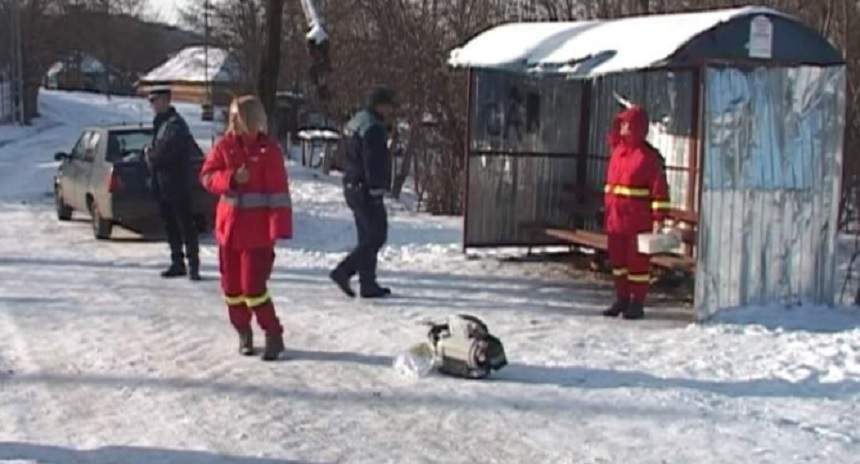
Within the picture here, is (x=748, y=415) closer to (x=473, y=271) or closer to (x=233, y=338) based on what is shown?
(x=233, y=338)

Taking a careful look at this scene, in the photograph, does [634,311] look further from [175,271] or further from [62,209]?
[62,209]

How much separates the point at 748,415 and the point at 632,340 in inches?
89.7

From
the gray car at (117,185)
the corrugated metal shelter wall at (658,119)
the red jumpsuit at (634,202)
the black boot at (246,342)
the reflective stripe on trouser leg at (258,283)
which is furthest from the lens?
the gray car at (117,185)

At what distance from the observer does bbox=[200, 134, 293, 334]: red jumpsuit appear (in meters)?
8.70

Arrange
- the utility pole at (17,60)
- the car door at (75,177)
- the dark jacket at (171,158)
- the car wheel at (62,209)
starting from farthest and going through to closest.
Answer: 1. the utility pole at (17,60)
2. the car wheel at (62,209)
3. the car door at (75,177)
4. the dark jacket at (171,158)

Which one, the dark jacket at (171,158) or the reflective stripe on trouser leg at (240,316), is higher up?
the dark jacket at (171,158)

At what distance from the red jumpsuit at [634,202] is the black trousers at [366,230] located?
203 centimetres

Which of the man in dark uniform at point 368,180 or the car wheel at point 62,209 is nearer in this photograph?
the man in dark uniform at point 368,180

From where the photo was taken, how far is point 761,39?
35.4 ft

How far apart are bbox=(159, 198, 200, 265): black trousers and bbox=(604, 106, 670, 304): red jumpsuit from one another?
13.4ft

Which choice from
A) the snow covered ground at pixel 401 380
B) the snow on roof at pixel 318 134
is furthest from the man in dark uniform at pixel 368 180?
the snow on roof at pixel 318 134

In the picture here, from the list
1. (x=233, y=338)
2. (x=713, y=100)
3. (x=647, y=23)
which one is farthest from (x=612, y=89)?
(x=233, y=338)

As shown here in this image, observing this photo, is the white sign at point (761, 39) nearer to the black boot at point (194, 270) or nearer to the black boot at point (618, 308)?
the black boot at point (618, 308)

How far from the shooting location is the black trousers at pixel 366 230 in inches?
448
